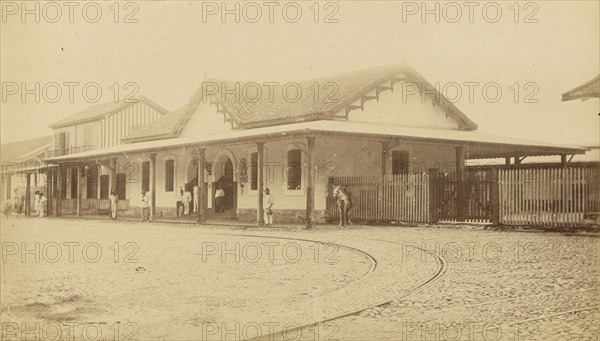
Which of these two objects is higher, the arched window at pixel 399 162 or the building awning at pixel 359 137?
the building awning at pixel 359 137

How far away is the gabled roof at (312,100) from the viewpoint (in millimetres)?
19016

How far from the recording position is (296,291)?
7.27 meters

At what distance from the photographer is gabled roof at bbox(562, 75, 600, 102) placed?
30.4 ft

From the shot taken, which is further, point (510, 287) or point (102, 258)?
point (102, 258)

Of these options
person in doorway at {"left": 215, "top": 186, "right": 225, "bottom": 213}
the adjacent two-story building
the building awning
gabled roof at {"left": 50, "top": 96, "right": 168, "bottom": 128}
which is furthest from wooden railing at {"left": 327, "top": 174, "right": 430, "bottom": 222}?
gabled roof at {"left": 50, "top": 96, "right": 168, "bottom": 128}

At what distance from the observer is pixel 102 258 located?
9414 mm

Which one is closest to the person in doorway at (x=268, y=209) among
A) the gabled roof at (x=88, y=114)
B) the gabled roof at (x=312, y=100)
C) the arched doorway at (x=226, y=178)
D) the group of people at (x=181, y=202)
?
the group of people at (x=181, y=202)

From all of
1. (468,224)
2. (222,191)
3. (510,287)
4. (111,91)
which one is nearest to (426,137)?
(468,224)

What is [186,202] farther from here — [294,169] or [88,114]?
[88,114]

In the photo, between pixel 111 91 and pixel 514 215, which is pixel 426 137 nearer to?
pixel 514 215

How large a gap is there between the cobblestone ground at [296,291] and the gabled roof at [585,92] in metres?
2.32

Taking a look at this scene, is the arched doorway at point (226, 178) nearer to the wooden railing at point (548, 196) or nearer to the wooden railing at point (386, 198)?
the wooden railing at point (386, 198)

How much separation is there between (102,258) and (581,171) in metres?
9.75

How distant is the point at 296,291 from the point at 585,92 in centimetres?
Answer: 509
